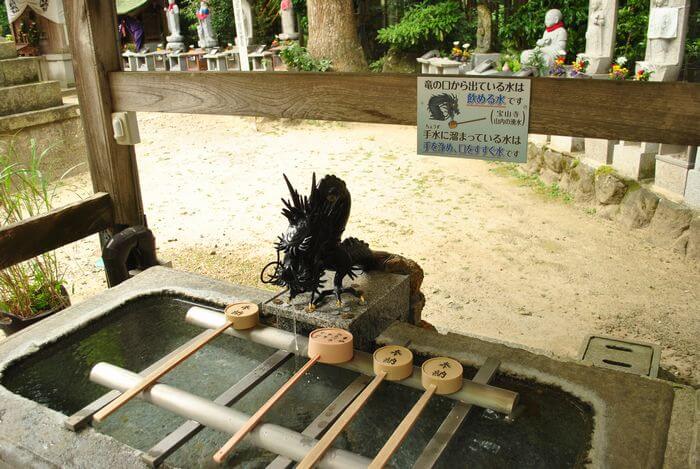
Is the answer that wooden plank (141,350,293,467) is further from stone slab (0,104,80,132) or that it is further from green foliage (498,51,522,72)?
green foliage (498,51,522,72)

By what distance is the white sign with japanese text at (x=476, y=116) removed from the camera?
2.25 meters

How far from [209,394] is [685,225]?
14.1ft

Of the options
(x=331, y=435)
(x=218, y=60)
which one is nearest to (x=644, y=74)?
(x=331, y=435)

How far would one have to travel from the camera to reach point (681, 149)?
5074mm

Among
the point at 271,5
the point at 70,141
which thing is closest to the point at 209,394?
the point at 70,141

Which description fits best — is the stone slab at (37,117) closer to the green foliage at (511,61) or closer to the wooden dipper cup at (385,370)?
the green foliage at (511,61)

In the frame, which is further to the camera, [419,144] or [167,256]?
[167,256]

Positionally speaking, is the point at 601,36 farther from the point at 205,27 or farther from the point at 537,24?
the point at 205,27

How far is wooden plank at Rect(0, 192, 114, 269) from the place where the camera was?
2.91 meters

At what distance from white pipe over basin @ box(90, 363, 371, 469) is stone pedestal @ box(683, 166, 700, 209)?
4.39m

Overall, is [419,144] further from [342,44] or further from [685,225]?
[342,44]

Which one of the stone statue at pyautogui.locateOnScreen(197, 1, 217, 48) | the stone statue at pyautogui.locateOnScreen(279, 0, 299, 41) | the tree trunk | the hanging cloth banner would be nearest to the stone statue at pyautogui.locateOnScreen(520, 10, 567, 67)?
the tree trunk

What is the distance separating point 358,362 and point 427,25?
9579 mm

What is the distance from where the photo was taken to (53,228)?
3100 millimetres
